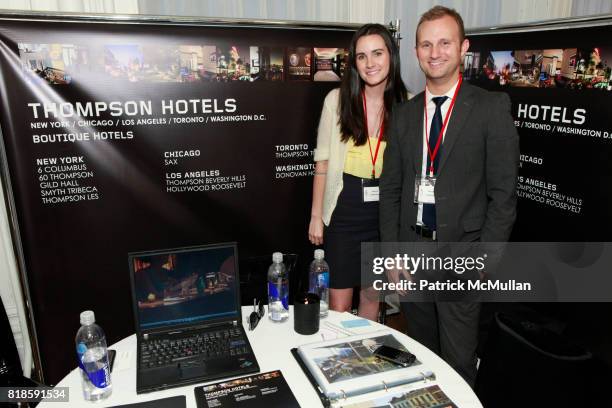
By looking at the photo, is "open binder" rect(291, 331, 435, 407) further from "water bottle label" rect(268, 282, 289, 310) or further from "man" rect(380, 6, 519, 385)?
"man" rect(380, 6, 519, 385)

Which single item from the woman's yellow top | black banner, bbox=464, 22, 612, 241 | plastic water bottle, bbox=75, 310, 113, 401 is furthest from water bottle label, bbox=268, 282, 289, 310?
black banner, bbox=464, 22, 612, 241

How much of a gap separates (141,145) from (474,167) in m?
1.59

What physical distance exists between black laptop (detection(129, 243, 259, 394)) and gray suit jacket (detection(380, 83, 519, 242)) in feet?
3.01

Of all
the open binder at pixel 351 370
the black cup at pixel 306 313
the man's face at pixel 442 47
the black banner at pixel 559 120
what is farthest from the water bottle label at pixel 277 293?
the black banner at pixel 559 120

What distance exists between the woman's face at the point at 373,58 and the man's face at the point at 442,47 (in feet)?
0.92

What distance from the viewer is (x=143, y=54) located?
230 cm

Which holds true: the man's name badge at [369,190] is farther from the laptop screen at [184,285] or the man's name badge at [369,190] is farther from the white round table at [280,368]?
the laptop screen at [184,285]

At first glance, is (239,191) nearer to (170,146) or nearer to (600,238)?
(170,146)

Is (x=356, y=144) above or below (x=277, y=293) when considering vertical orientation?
above

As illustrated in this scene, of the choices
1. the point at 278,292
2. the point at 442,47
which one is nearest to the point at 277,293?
the point at 278,292

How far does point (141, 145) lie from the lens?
2414mm

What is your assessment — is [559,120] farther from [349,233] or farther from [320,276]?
[320,276]

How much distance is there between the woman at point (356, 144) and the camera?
87.5 inches

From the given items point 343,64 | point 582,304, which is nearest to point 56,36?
point 343,64
